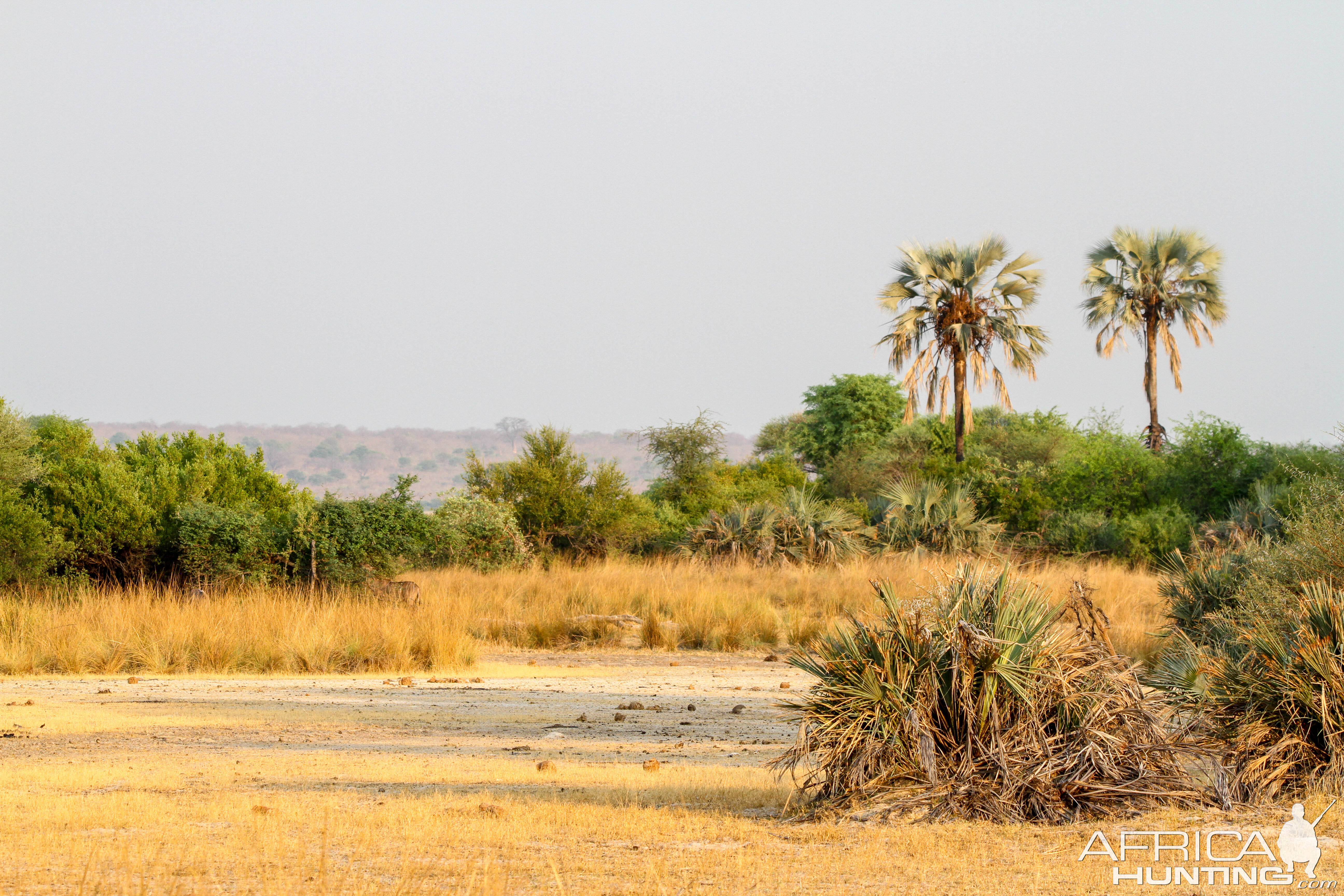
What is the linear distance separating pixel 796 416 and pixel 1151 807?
6854cm

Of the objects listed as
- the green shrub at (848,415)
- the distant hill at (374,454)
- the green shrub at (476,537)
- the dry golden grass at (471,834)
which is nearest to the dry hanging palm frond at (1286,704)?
the dry golden grass at (471,834)

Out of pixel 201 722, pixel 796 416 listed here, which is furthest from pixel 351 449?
pixel 201 722

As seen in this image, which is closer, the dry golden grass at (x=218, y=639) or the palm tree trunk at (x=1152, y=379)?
the dry golden grass at (x=218, y=639)

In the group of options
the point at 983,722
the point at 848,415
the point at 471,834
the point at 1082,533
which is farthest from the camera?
the point at 848,415

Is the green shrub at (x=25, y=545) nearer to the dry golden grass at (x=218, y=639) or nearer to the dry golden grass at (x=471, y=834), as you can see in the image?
the dry golden grass at (x=218, y=639)

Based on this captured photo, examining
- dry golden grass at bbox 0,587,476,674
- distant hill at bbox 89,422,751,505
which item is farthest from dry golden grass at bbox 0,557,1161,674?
distant hill at bbox 89,422,751,505

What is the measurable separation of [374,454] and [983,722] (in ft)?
578

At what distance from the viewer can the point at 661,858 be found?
19.3ft

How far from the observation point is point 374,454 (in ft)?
583

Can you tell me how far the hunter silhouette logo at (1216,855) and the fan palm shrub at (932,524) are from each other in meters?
21.4

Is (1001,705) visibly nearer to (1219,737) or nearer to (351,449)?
(1219,737)

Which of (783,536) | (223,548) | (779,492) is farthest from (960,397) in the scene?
(223,548)

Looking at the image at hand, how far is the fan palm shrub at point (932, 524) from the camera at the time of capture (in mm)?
27984

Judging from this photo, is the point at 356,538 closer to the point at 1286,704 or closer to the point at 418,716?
the point at 418,716
